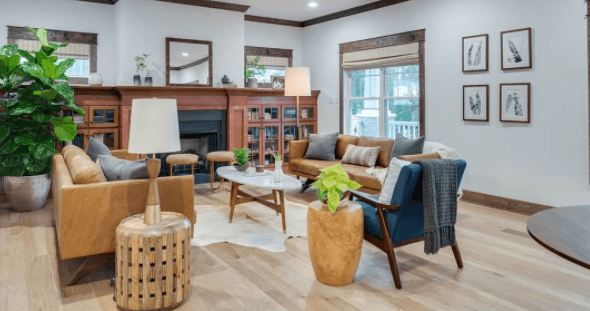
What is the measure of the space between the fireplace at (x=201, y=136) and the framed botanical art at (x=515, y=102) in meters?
3.98

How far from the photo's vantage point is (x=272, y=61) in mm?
7766

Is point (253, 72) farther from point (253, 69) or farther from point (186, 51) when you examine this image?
point (186, 51)

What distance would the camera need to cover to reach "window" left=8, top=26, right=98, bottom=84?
5.75m

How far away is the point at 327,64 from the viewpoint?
7.60 meters

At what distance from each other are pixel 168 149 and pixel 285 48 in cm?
574

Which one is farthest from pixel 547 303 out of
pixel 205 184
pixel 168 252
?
pixel 205 184

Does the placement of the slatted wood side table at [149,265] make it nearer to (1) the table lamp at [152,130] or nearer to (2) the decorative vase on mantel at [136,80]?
(1) the table lamp at [152,130]

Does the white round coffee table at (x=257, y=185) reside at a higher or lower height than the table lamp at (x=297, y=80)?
lower

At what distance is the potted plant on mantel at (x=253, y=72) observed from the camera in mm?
7184

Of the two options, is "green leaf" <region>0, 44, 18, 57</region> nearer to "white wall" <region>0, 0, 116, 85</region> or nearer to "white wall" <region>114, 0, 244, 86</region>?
"white wall" <region>0, 0, 116, 85</region>

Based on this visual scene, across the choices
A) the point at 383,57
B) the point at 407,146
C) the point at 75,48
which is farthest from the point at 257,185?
the point at 75,48

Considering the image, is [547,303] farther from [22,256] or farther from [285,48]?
[285,48]

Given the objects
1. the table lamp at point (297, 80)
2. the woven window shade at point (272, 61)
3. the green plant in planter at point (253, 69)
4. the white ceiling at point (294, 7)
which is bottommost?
the table lamp at point (297, 80)

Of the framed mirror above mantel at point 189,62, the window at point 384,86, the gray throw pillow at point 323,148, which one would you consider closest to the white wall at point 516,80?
the window at point 384,86
